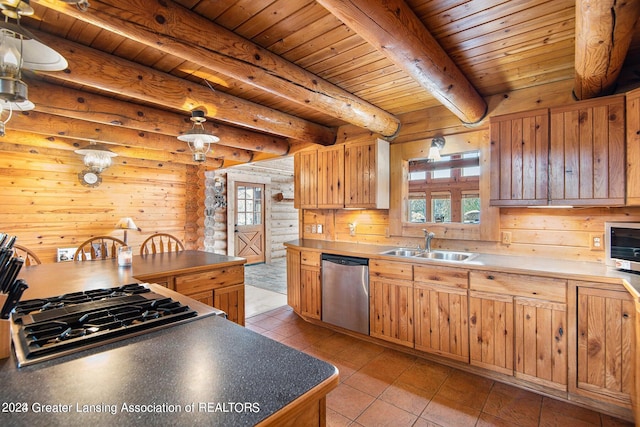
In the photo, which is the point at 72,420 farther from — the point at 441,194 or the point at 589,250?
the point at 441,194

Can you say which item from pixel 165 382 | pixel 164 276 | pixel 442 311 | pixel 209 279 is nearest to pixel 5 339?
pixel 165 382

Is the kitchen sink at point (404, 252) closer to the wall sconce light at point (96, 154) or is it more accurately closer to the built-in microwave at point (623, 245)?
the built-in microwave at point (623, 245)

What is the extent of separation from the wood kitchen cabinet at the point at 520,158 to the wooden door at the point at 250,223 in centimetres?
573

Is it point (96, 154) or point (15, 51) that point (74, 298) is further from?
point (96, 154)

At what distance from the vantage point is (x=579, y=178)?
89.0 inches

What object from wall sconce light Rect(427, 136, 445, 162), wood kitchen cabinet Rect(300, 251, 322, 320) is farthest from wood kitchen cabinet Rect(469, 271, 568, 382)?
wood kitchen cabinet Rect(300, 251, 322, 320)

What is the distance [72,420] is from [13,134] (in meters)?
4.74

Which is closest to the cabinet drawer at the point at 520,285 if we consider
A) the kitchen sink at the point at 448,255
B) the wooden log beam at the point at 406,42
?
the kitchen sink at the point at 448,255

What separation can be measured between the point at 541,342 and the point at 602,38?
1.97 metres

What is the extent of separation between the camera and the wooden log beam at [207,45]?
150 cm

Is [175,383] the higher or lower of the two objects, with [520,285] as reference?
higher

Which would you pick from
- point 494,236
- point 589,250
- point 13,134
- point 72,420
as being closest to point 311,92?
point 494,236

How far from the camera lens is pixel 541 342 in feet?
7.27

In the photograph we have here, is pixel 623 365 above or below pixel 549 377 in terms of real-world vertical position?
above
